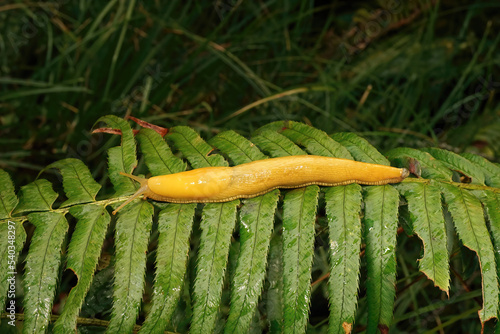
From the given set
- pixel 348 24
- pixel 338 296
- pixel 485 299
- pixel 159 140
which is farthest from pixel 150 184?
pixel 348 24

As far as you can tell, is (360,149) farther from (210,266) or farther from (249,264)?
(210,266)

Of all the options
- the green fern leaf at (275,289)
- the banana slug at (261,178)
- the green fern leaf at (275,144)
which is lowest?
the green fern leaf at (275,289)

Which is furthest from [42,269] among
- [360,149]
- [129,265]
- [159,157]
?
[360,149]

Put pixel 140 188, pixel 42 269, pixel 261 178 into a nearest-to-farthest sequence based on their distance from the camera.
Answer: pixel 42 269 < pixel 140 188 < pixel 261 178

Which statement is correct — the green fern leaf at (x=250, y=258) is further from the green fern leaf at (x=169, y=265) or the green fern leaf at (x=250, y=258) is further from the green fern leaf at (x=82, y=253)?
the green fern leaf at (x=82, y=253)

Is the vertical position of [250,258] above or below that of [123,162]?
below

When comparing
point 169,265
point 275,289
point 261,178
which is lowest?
point 275,289

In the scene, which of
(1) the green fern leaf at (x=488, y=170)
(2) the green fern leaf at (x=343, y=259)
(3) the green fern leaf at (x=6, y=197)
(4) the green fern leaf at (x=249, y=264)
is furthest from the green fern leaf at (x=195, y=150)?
(1) the green fern leaf at (x=488, y=170)

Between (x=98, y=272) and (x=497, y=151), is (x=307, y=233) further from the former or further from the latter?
(x=497, y=151)
